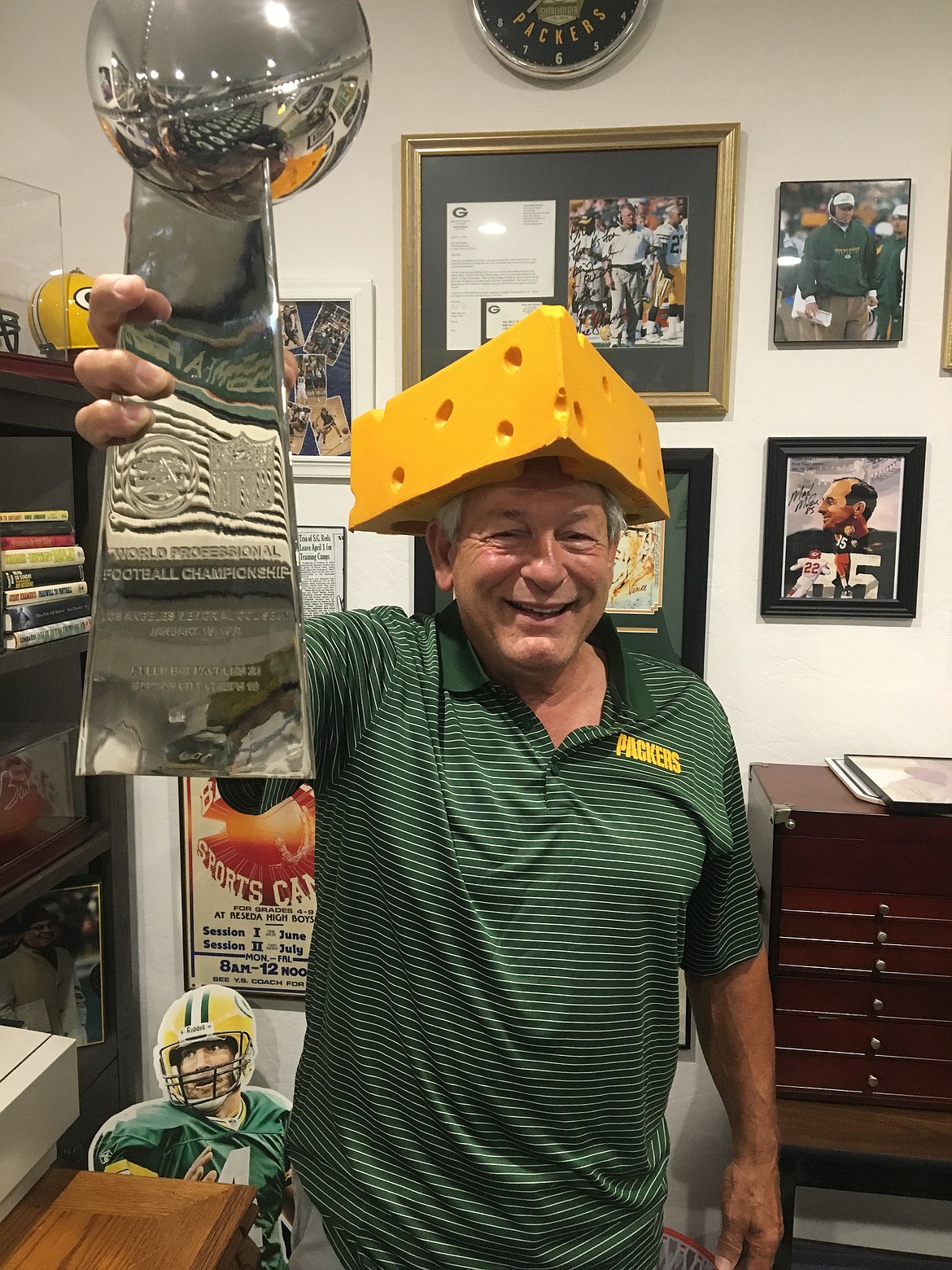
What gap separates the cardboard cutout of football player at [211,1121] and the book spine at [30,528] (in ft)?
2.92

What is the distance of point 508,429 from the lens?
0.82 metres

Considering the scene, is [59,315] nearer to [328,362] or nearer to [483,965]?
[328,362]

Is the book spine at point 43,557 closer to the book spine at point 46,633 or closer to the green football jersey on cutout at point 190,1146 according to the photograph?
the book spine at point 46,633

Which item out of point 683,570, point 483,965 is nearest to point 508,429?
point 483,965

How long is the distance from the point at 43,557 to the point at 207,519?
945mm

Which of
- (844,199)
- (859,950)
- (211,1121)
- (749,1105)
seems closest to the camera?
(749,1105)

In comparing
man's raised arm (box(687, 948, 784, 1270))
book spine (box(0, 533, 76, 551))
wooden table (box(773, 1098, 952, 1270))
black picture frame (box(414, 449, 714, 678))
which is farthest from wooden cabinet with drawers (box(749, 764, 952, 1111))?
book spine (box(0, 533, 76, 551))

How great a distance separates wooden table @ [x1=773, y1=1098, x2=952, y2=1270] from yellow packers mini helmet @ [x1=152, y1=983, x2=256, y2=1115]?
3.10 ft

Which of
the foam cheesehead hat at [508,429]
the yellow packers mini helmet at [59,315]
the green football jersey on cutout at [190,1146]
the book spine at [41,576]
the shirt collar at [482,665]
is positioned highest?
the yellow packers mini helmet at [59,315]

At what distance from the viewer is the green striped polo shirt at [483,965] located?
0.87m

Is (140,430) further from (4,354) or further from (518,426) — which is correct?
(4,354)

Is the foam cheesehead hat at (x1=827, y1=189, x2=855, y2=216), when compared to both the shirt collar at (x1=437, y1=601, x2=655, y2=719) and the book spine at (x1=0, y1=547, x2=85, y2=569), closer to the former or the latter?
the shirt collar at (x1=437, y1=601, x2=655, y2=719)

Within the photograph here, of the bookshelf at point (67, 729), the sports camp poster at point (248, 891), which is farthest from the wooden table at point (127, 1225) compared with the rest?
the sports camp poster at point (248, 891)

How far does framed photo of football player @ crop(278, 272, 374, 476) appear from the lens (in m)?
1.50
